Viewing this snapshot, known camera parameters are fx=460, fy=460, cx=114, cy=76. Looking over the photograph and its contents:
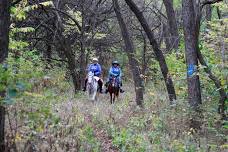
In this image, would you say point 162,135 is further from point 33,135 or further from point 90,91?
point 90,91

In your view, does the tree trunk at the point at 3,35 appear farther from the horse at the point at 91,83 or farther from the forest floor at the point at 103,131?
the horse at the point at 91,83

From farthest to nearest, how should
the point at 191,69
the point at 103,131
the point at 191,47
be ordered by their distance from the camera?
the point at 191,47 → the point at 191,69 → the point at 103,131

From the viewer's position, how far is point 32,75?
5.92 meters

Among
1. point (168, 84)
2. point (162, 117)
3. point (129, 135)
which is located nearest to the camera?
point (129, 135)

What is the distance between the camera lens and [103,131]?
11.0m

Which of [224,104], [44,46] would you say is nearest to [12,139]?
[224,104]

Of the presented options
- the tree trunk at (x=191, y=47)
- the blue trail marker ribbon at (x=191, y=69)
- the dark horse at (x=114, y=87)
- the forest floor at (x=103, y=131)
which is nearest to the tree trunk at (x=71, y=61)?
the dark horse at (x=114, y=87)

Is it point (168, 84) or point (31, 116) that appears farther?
point (168, 84)

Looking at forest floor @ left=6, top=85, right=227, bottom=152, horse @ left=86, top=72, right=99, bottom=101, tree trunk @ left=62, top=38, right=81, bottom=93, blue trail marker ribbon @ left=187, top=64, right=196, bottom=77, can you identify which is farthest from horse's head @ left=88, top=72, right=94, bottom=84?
blue trail marker ribbon @ left=187, top=64, right=196, bottom=77

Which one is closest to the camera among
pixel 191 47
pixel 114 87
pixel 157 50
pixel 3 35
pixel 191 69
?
pixel 3 35

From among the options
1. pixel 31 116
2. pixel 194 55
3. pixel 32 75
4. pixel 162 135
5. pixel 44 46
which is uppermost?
pixel 44 46

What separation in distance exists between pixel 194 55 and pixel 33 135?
6301mm

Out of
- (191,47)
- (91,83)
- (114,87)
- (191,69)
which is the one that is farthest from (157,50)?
(91,83)

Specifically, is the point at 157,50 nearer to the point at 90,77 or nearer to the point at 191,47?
the point at 191,47
